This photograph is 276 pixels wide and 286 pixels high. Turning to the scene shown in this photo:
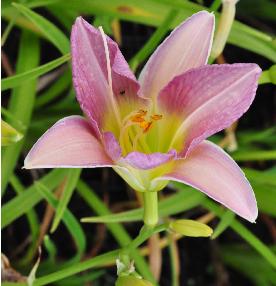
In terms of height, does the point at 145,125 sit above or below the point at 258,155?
above

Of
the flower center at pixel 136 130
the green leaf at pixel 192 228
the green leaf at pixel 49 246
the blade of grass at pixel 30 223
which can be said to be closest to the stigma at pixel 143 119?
the flower center at pixel 136 130

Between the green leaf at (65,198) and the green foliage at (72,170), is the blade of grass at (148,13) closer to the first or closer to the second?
the green foliage at (72,170)

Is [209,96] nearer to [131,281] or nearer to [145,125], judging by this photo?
[145,125]

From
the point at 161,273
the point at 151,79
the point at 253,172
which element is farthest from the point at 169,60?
the point at 161,273

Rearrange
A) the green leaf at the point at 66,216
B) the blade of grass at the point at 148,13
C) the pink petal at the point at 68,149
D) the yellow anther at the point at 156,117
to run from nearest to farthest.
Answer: the pink petal at the point at 68,149
the yellow anther at the point at 156,117
the green leaf at the point at 66,216
the blade of grass at the point at 148,13

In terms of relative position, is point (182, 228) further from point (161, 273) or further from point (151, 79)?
point (161, 273)

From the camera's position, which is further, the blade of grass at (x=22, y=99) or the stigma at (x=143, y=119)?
the blade of grass at (x=22, y=99)

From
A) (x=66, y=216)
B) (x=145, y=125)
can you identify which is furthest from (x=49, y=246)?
(x=145, y=125)

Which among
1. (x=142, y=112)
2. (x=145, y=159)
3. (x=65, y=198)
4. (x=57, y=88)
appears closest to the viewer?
(x=145, y=159)
